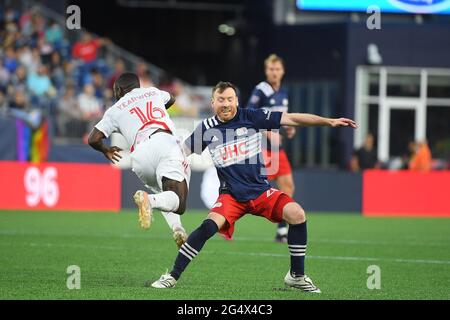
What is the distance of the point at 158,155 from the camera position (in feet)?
36.4

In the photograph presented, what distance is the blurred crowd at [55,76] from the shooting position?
971 inches

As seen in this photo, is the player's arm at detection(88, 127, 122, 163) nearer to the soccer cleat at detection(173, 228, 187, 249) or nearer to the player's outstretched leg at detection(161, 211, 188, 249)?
the player's outstretched leg at detection(161, 211, 188, 249)

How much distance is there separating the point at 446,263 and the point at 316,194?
442 inches

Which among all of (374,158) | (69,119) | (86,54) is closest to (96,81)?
(86,54)

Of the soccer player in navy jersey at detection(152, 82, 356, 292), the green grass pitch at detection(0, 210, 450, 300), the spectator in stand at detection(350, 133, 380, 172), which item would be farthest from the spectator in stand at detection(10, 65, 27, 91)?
the soccer player in navy jersey at detection(152, 82, 356, 292)

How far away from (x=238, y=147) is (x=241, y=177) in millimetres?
285

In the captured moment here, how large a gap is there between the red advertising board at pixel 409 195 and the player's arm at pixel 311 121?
14.4 m

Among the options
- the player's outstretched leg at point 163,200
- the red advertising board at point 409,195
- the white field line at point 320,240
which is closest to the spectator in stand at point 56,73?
the red advertising board at point 409,195

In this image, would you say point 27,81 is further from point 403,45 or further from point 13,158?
point 403,45

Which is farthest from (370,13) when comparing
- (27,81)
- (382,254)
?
(382,254)

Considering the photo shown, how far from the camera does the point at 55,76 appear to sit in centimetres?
2697

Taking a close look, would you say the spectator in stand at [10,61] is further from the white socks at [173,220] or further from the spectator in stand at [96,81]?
the white socks at [173,220]

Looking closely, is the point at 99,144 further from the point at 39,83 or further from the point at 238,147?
the point at 39,83

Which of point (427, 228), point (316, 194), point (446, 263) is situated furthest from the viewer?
point (316, 194)
